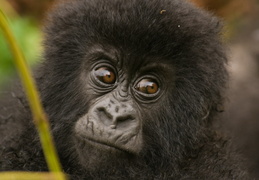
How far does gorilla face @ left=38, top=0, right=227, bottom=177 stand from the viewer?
319cm

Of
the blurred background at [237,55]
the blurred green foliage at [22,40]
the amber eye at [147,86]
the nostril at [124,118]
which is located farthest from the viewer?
the blurred green foliage at [22,40]

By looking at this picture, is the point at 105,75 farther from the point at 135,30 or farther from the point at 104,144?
the point at 104,144

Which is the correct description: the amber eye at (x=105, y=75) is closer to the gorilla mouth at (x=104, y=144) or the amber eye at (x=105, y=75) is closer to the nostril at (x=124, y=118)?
the nostril at (x=124, y=118)

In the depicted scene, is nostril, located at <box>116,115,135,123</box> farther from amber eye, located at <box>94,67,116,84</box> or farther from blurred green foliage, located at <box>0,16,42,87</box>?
blurred green foliage, located at <box>0,16,42,87</box>

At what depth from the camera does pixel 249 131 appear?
6297 millimetres

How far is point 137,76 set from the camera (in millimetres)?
3336

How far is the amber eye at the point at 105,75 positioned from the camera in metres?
3.31

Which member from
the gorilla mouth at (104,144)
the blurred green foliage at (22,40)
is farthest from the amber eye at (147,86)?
the blurred green foliage at (22,40)

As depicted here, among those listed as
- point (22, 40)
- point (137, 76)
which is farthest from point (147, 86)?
point (22, 40)

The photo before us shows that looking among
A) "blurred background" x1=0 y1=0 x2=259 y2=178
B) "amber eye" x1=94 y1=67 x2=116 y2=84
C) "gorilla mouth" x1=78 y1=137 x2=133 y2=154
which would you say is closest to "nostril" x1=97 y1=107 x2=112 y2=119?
"gorilla mouth" x1=78 y1=137 x2=133 y2=154

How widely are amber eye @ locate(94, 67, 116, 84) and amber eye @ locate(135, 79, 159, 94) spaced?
7.3 inches

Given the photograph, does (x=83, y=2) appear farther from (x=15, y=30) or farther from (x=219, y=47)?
(x=15, y=30)

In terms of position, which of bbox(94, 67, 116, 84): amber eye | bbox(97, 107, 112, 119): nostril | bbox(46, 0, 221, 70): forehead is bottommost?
bbox(97, 107, 112, 119): nostril

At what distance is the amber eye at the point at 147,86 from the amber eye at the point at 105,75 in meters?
0.19
